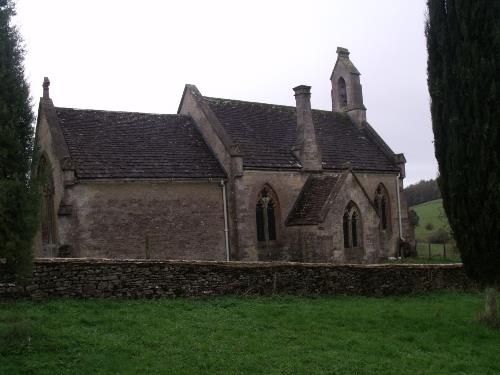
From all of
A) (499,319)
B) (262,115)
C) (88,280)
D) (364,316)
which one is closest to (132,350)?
(88,280)

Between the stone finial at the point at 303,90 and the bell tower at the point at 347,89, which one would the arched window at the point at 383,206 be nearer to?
the bell tower at the point at 347,89

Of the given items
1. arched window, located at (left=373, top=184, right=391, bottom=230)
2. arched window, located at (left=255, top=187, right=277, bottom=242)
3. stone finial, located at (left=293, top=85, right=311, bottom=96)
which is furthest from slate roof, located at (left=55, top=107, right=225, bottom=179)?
arched window, located at (left=373, top=184, right=391, bottom=230)

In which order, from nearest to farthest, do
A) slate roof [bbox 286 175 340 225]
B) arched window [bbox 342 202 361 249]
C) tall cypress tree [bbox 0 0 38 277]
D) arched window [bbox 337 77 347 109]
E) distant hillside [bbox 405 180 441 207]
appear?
tall cypress tree [bbox 0 0 38 277] < slate roof [bbox 286 175 340 225] < arched window [bbox 342 202 361 249] < arched window [bbox 337 77 347 109] < distant hillside [bbox 405 180 441 207]

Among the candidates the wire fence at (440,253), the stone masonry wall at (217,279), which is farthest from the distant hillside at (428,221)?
the stone masonry wall at (217,279)

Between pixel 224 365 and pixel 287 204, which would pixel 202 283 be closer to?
pixel 224 365

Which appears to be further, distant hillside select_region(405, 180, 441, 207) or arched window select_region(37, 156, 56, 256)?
distant hillside select_region(405, 180, 441, 207)

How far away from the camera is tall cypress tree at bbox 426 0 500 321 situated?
15.4 metres

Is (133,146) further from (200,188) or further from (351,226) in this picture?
(351,226)

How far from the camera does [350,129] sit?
3722cm

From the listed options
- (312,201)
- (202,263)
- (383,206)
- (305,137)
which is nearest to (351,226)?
(312,201)

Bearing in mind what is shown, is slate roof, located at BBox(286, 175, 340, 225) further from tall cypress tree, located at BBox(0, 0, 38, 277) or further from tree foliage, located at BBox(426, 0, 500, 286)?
tall cypress tree, located at BBox(0, 0, 38, 277)

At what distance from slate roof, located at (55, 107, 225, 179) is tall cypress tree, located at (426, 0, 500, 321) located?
13.6 meters

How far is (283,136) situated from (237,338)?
66.4 ft

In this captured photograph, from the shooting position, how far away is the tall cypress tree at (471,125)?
1539 cm
